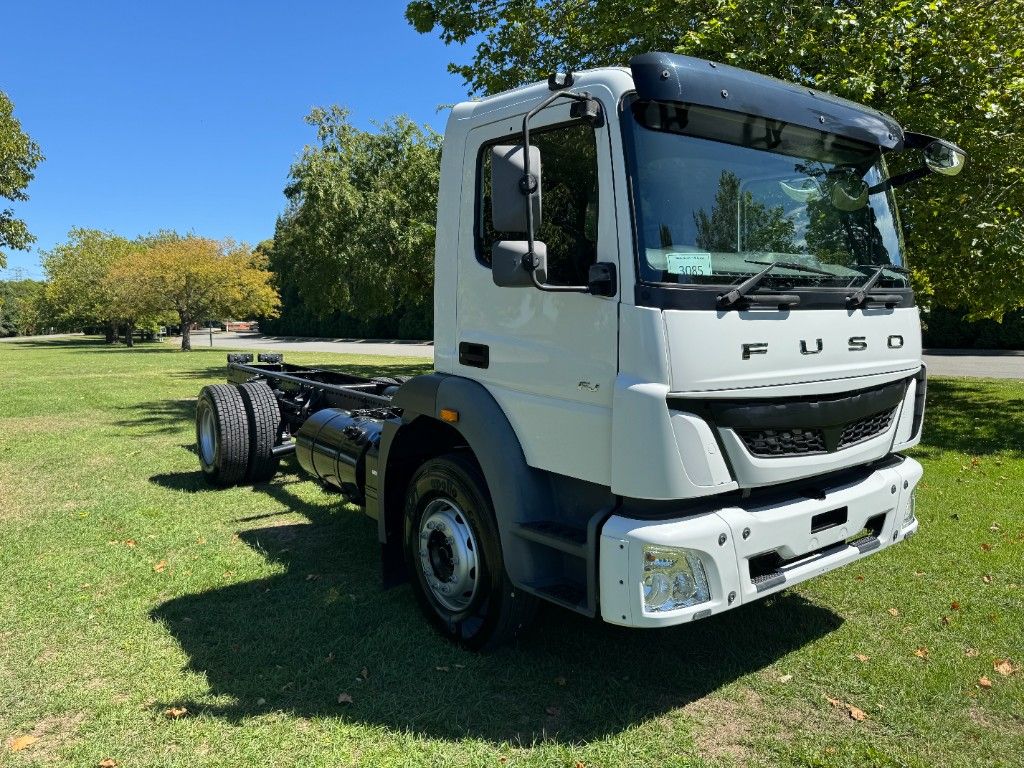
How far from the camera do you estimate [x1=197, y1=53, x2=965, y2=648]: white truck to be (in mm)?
2859

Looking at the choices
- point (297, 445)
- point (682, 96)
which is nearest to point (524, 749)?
point (682, 96)

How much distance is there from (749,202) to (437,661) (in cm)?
265

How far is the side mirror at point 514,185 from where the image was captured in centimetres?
293

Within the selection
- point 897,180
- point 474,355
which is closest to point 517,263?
point 474,355

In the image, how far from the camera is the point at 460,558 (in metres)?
3.78

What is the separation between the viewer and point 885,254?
3.71 meters

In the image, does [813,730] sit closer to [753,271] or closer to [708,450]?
[708,450]

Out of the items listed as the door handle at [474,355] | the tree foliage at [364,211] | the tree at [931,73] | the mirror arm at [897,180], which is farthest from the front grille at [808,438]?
the tree foliage at [364,211]

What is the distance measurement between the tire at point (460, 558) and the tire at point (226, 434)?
3.31 metres

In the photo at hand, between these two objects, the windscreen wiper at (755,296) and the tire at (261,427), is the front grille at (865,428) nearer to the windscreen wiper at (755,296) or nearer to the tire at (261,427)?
the windscreen wiper at (755,296)

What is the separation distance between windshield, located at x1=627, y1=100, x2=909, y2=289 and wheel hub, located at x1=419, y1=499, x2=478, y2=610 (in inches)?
66.7

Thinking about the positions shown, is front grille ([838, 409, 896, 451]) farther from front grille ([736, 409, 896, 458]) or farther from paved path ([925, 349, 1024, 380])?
paved path ([925, 349, 1024, 380])

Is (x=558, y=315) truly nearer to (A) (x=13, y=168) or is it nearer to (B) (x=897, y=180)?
(B) (x=897, y=180)

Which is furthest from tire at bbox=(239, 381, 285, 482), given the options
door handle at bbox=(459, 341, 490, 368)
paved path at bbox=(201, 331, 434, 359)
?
paved path at bbox=(201, 331, 434, 359)
